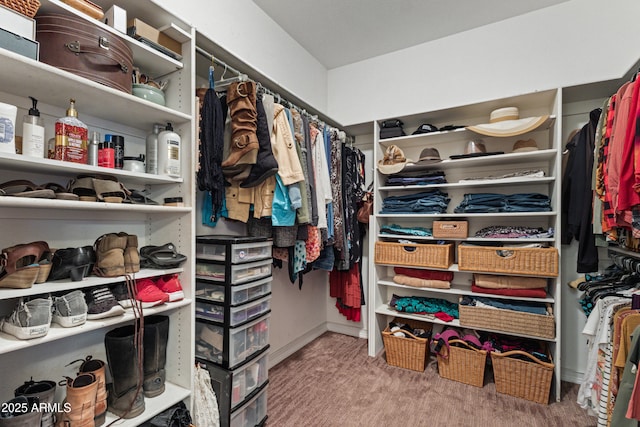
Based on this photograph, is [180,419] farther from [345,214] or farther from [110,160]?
[345,214]

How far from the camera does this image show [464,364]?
215cm

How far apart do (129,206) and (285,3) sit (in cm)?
192

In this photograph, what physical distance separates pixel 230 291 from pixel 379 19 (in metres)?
2.31

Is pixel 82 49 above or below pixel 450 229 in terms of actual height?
above

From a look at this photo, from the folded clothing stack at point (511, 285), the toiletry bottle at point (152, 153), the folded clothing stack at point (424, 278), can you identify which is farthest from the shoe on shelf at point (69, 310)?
the folded clothing stack at point (511, 285)

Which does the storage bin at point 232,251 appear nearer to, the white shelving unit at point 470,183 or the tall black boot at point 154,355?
the tall black boot at point 154,355

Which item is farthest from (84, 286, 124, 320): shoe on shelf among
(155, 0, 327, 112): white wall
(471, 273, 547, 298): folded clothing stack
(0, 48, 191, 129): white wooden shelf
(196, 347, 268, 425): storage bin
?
(471, 273, 547, 298): folded clothing stack

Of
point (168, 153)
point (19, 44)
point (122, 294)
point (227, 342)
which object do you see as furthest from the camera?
point (227, 342)

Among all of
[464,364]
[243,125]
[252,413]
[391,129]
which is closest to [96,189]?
[243,125]

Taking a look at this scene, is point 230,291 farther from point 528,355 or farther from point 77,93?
point 528,355

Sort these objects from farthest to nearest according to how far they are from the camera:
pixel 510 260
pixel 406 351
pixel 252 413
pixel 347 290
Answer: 1. pixel 347 290
2. pixel 406 351
3. pixel 510 260
4. pixel 252 413

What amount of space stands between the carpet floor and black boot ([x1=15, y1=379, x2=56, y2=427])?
1073 mm

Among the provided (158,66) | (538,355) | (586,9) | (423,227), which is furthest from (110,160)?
(586,9)

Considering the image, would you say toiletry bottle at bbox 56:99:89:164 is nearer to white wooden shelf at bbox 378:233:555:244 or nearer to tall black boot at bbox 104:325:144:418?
tall black boot at bbox 104:325:144:418
